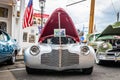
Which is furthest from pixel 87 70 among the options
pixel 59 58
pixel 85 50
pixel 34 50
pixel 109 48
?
pixel 109 48

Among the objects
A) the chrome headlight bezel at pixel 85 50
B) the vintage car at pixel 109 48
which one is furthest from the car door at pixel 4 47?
the vintage car at pixel 109 48

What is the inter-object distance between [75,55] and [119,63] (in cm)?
464

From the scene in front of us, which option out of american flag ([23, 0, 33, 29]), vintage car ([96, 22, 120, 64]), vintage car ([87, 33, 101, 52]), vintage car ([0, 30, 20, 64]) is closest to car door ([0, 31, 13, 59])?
vintage car ([0, 30, 20, 64])

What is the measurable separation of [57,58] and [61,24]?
1788 millimetres

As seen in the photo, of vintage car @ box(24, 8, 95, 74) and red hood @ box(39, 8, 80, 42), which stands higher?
red hood @ box(39, 8, 80, 42)

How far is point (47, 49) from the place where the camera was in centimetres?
780

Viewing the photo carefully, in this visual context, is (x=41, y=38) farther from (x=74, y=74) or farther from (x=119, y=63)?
(x=119, y=63)

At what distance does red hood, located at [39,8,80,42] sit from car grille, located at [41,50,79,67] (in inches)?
58.8

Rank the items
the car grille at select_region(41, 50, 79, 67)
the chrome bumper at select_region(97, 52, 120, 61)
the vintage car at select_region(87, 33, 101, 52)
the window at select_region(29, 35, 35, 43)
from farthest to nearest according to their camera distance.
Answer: the window at select_region(29, 35, 35, 43) → the vintage car at select_region(87, 33, 101, 52) → the chrome bumper at select_region(97, 52, 120, 61) → the car grille at select_region(41, 50, 79, 67)

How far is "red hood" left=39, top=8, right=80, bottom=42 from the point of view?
29.8 ft

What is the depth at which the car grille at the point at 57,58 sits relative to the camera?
7.65 metres

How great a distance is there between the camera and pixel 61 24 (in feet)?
29.9

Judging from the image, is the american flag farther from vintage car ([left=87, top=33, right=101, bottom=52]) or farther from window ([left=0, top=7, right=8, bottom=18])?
vintage car ([left=87, top=33, right=101, bottom=52])

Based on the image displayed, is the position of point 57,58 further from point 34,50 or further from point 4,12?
point 4,12
